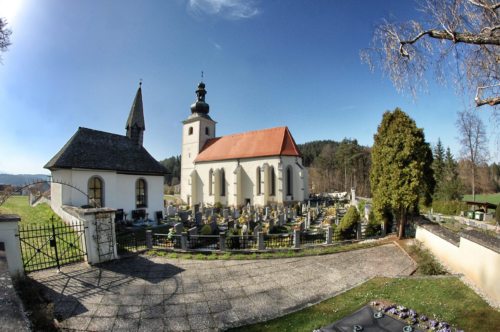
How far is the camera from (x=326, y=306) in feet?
19.0

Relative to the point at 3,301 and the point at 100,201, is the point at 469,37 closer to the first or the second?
the point at 3,301

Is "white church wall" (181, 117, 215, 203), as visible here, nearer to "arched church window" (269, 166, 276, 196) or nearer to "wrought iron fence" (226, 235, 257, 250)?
"arched church window" (269, 166, 276, 196)

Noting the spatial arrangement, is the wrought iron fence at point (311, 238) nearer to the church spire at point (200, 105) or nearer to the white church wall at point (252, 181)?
the white church wall at point (252, 181)

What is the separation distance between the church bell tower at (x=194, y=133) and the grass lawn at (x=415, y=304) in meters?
33.2

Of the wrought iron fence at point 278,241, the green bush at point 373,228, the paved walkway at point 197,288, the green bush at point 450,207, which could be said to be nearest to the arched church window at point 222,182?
the wrought iron fence at point 278,241

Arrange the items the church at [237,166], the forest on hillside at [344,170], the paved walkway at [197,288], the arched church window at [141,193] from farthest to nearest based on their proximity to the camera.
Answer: the forest on hillside at [344,170] → the church at [237,166] → the arched church window at [141,193] → the paved walkway at [197,288]

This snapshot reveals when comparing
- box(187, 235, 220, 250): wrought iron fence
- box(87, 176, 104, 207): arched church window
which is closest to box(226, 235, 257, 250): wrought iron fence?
box(187, 235, 220, 250): wrought iron fence

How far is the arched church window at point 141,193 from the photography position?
19.7 m

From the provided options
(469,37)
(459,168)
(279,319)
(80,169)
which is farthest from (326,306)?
(459,168)

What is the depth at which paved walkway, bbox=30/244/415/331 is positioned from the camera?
5.43m

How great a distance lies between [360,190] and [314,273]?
4764 cm

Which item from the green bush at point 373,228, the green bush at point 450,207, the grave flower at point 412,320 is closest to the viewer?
the grave flower at point 412,320

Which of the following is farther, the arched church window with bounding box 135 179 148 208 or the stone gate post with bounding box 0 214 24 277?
the arched church window with bounding box 135 179 148 208

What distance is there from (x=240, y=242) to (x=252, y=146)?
72.7 ft
